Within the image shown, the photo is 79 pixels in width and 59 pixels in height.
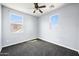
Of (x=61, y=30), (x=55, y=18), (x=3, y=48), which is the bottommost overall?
(x=3, y=48)

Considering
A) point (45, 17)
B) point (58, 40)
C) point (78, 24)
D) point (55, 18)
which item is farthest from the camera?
point (45, 17)

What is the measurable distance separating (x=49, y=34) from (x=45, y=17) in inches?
35.7

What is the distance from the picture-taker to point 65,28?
2795 mm

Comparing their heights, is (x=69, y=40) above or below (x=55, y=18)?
below

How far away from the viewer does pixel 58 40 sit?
9.99ft

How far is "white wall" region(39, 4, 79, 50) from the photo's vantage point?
2381mm

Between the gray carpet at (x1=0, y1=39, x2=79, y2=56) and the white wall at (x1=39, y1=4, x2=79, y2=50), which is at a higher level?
the white wall at (x1=39, y1=4, x2=79, y2=50)

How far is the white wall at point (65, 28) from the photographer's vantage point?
93.7 inches

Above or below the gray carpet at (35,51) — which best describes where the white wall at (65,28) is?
above

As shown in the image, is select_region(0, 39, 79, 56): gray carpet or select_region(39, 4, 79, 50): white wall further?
select_region(39, 4, 79, 50): white wall

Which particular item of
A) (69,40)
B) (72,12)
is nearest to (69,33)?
(69,40)

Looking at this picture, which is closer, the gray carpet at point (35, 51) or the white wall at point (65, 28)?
the gray carpet at point (35, 51)

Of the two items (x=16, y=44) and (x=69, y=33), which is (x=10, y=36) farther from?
(x=69, y=33)

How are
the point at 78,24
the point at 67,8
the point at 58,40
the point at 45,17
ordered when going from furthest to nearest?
1. the point at 45,17
2. the point at 58,40
3. the point at 67,8
4. the point at 78,24
